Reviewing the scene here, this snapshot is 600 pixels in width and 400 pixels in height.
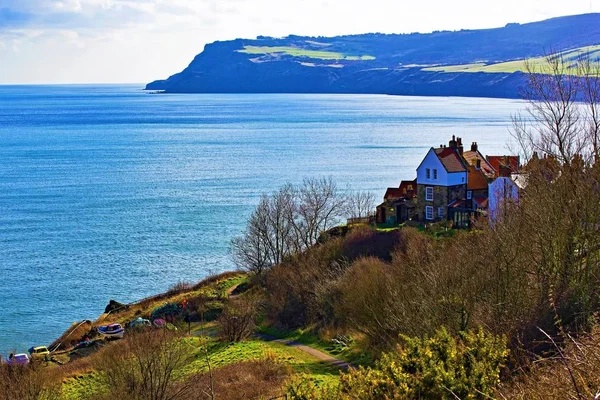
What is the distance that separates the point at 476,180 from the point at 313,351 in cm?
2136

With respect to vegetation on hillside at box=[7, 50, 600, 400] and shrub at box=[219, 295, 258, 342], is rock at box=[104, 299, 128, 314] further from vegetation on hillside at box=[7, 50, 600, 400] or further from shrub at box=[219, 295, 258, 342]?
shrub at box=[219, 295, 258, 342]

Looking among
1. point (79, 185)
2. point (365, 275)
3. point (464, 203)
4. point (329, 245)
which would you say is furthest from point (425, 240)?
point (79, 185)

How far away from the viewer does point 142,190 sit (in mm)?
86750

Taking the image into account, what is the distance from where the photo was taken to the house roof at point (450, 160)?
4756 centimetres

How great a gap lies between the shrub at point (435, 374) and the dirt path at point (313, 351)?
12845 millimetres

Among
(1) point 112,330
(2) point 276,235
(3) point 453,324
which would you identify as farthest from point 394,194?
(3) point 453,324

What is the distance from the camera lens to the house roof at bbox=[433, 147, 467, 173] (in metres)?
47.6

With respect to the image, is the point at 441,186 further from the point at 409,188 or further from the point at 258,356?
the point at 258,356

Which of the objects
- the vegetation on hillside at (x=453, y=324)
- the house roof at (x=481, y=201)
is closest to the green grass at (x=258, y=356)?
the vegetation on hillside at (x=453, y=324)

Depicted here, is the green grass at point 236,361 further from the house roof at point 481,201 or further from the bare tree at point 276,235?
the house roof at point 481,201

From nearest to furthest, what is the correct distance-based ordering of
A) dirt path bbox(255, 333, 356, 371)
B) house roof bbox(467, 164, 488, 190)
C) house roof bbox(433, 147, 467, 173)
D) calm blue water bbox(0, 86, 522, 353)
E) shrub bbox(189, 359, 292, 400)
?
shrub bbox(189, 359, 292, 400) → dirt path bbox(255, 333, 356, 371) → house roof bbox(433, 147, 467, 173) → house roof bbox(467, 164, 488, 190) → calm blue water bbox(0, 86, 522, 353)

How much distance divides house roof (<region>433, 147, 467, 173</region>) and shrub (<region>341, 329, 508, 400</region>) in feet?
110

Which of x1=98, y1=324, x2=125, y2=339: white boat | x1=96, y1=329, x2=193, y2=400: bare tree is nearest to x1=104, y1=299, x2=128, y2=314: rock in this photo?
x1=98, y1=324, x2=125, y2=339: white boat

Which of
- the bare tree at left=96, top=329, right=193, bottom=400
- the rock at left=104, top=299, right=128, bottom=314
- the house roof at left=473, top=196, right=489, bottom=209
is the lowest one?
the rock at left=104, top=299, right=128, bottom=314
